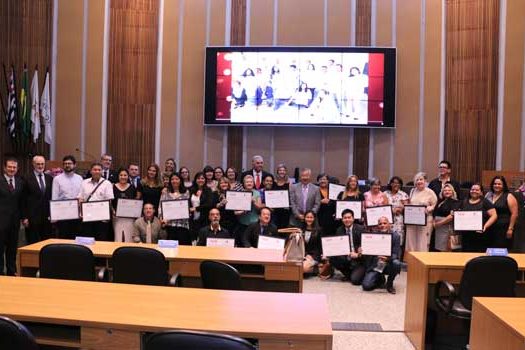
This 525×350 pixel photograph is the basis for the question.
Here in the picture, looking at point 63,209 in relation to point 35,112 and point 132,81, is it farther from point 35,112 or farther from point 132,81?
point 132,81

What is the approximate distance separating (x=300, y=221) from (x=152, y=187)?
2.26m

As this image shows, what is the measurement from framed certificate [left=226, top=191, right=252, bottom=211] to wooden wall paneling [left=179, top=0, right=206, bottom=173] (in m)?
4.25

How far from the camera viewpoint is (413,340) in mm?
4770

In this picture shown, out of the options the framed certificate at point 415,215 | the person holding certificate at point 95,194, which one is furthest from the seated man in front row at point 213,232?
the framed certificate at point 415,215

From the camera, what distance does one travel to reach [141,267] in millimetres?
4203

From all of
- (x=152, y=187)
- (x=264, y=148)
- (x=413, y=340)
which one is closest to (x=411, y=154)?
(x=264, y=148)

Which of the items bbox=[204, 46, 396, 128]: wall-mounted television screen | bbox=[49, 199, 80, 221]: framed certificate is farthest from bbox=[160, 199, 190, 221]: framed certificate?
bbox=[204, 46, 396, 128]: wall-mounted television screen

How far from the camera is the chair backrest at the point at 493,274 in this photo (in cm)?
410

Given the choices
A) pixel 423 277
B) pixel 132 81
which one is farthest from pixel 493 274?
pixel 132 81

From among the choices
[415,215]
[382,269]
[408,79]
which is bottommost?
[382,269]

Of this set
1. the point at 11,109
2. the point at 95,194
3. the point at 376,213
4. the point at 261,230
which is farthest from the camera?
the point at 11,109

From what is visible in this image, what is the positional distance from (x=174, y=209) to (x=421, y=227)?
12.0ft

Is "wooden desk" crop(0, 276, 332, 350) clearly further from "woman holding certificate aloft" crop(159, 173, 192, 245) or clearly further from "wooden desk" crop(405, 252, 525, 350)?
"woman holding certificate aloft" crop(159, 173, 192, 245)

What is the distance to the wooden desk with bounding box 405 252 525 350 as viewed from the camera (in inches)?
176
